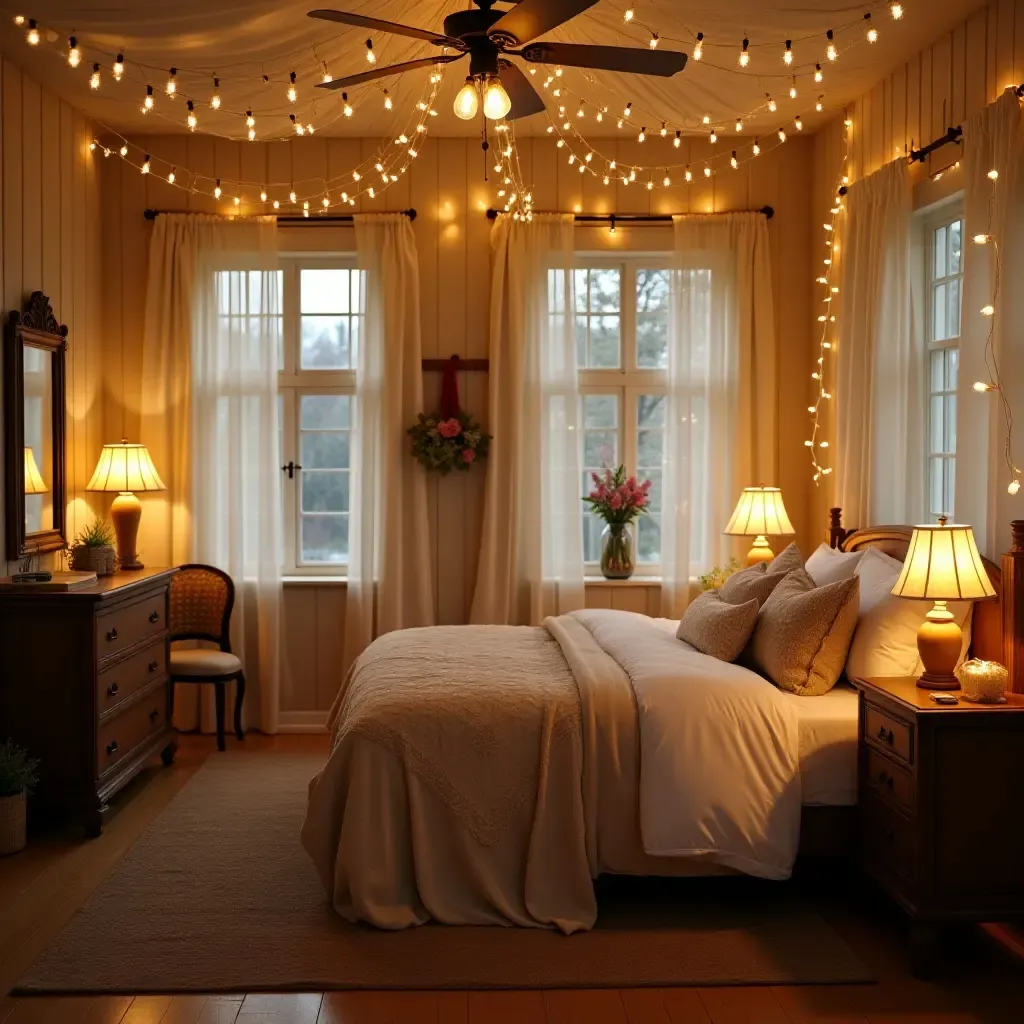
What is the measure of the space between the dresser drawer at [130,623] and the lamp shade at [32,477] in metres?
0.69

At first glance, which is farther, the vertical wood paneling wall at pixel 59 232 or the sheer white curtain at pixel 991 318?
the vertical wood paneling wall at pixel 59 232

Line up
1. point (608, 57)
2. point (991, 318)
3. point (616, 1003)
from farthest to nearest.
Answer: point (991, 318), point (608, 57), point (616, 1003)

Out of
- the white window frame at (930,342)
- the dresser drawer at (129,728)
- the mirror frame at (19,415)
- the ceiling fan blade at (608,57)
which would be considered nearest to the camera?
the ceiling fan blade at (608,57)

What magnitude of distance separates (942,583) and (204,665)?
366 centimetres

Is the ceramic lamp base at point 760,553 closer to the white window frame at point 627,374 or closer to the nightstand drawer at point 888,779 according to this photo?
the white window frame at point 627,374

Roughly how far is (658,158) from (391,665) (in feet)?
11.7

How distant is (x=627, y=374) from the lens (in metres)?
6.34

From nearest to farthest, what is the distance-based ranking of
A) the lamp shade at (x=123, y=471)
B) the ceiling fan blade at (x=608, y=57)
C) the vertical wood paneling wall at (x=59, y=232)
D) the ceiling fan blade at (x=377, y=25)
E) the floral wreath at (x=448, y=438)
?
the ceiling fan blade at (x=377, y=25)
the ceiling fan blade at (x=608, y=57)
the vertical wood paneling wall at (x=59, y=232)
the lamp shade at (x=123, y=471)
the floral wreath at (x=448, y=438)

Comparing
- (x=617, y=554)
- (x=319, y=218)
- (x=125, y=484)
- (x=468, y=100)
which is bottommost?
(x=617, y=554)

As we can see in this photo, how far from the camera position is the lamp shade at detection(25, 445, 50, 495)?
16.5 feet

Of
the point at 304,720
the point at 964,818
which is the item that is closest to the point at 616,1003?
the point at 964,818

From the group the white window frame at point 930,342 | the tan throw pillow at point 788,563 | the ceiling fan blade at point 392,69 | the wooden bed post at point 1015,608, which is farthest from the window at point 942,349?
the ceiling fan blade at point 392,69

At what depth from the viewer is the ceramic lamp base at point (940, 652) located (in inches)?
137

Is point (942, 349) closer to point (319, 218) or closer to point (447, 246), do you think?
point (447, 246)
